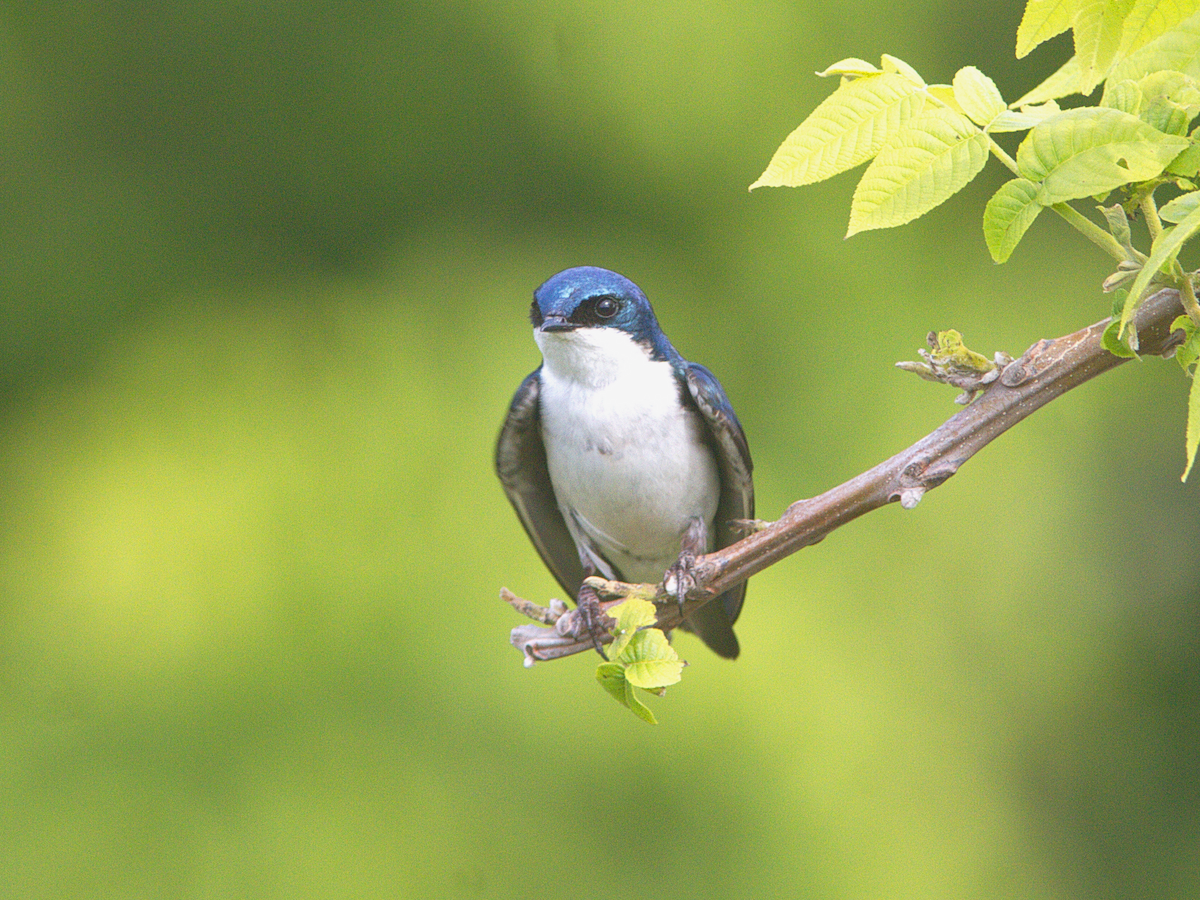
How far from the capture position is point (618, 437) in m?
1.83

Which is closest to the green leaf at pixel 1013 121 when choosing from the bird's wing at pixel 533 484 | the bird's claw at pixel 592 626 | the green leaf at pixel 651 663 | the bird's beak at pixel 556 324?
the green leaf at pixel 651 663

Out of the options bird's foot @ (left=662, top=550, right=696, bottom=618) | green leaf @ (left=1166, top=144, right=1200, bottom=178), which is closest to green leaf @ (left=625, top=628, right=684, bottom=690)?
bird's foot @ (left=662, top=550, right=696, bottom=618)

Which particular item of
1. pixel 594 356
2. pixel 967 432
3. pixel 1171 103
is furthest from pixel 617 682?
pixel 594 356

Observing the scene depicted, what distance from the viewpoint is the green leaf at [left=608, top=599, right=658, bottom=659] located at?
969mm

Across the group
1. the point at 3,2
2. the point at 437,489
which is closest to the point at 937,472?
the point at 437,489

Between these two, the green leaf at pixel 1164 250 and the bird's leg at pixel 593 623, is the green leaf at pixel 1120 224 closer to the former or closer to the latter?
the green leaf at pixel 1164 250

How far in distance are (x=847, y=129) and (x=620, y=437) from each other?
111 cm

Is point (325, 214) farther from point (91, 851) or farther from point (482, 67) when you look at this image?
point (91, 851)

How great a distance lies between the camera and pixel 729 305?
3.54 metres

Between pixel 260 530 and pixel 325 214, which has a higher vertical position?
pixel 325 214

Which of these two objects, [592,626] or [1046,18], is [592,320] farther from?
[1046,18]

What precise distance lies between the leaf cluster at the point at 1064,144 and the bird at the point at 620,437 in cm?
96

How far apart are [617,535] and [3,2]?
114 inches

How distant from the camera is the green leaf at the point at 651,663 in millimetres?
921
